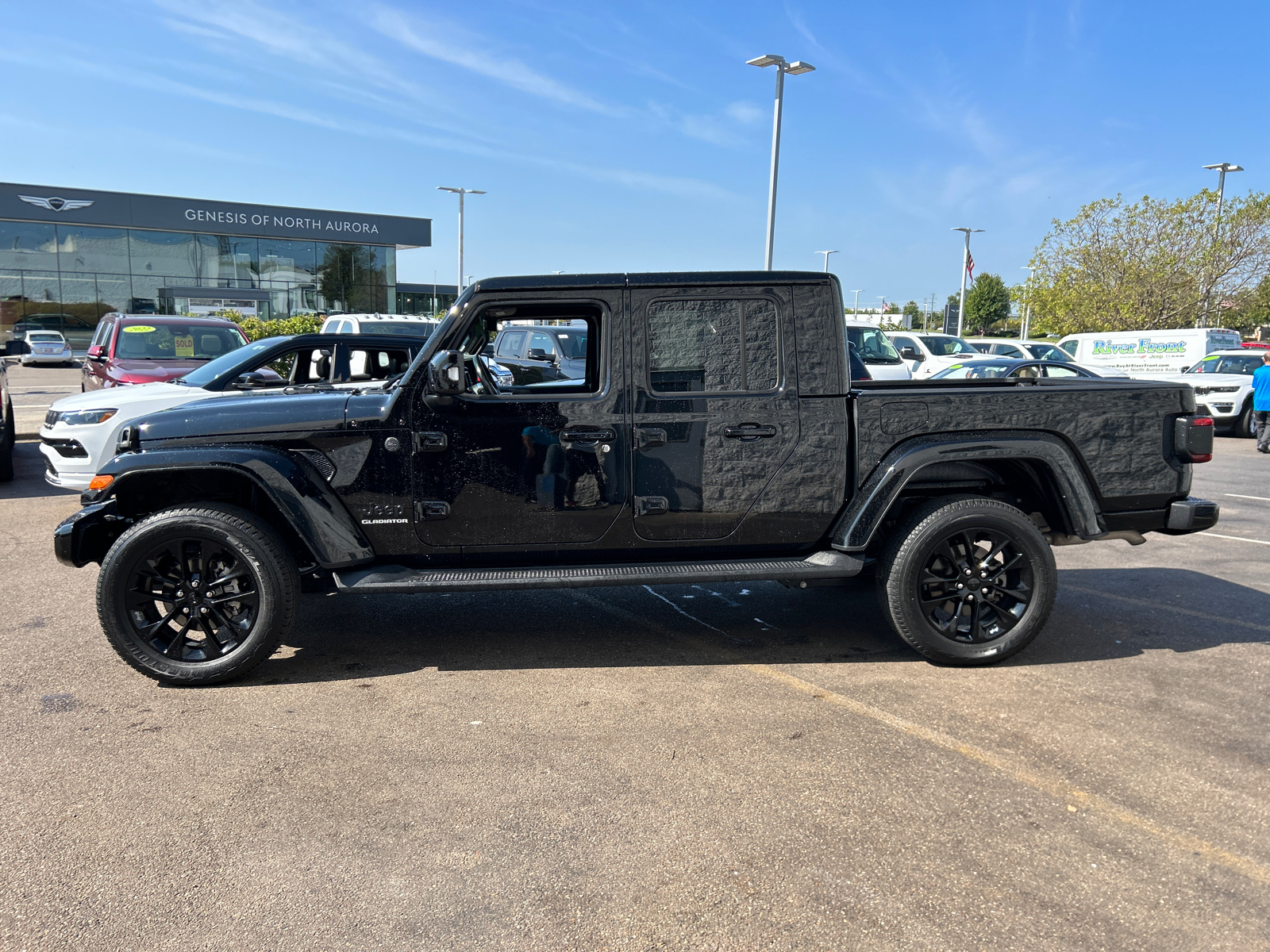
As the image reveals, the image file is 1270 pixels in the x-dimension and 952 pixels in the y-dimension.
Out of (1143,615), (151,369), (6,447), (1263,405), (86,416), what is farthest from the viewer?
(1263,405)

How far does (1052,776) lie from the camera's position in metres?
3.45

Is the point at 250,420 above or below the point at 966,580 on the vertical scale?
above

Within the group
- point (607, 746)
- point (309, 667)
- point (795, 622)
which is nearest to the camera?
point (607, 746)

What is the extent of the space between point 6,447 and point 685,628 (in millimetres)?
8704

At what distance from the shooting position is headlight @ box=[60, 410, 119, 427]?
26.7 ft

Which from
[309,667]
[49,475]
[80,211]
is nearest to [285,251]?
[80,211]

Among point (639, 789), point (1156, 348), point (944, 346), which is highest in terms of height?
point (1156, 348)

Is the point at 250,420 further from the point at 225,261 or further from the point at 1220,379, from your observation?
the point at 225,261

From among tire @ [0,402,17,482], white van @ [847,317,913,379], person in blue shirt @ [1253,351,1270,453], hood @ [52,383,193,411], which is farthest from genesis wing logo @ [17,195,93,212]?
person in blue shirt @ [1253,351,1270,453]

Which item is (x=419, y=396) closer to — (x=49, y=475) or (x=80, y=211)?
(x=49, y=475)

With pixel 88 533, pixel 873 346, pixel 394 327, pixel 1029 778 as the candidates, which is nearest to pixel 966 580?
pixel 1029 778

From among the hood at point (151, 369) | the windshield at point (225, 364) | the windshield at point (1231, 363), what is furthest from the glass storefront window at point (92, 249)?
the windshield at point (1231, 363)

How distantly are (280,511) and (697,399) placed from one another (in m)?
2.04

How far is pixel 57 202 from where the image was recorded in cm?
3853
